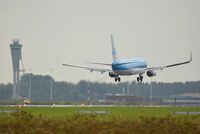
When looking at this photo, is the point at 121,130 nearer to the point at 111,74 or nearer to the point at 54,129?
the point at 54,129

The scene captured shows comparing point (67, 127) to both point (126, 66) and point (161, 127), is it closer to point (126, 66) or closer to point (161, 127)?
point (161, 127)

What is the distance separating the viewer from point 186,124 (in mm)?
67812

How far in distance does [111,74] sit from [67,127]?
96963 millimetres

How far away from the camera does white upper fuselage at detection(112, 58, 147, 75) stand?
162875 mm

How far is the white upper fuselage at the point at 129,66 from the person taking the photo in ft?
534

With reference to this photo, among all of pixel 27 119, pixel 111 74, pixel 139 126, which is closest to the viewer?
pixel 139 126

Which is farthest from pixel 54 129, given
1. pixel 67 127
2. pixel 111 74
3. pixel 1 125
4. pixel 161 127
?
pixel 111 74

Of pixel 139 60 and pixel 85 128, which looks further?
pixel 139 60

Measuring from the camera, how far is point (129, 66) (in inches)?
6521

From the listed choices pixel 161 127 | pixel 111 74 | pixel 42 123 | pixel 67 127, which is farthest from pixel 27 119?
pixel 111 74

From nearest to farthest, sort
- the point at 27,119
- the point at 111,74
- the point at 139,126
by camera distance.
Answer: the point at 139,126, the point at 27,119, the point at 111,74

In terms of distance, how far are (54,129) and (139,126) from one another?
7.65 m

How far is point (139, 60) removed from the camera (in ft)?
562

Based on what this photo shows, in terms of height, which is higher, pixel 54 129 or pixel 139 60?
pixel 139 60
